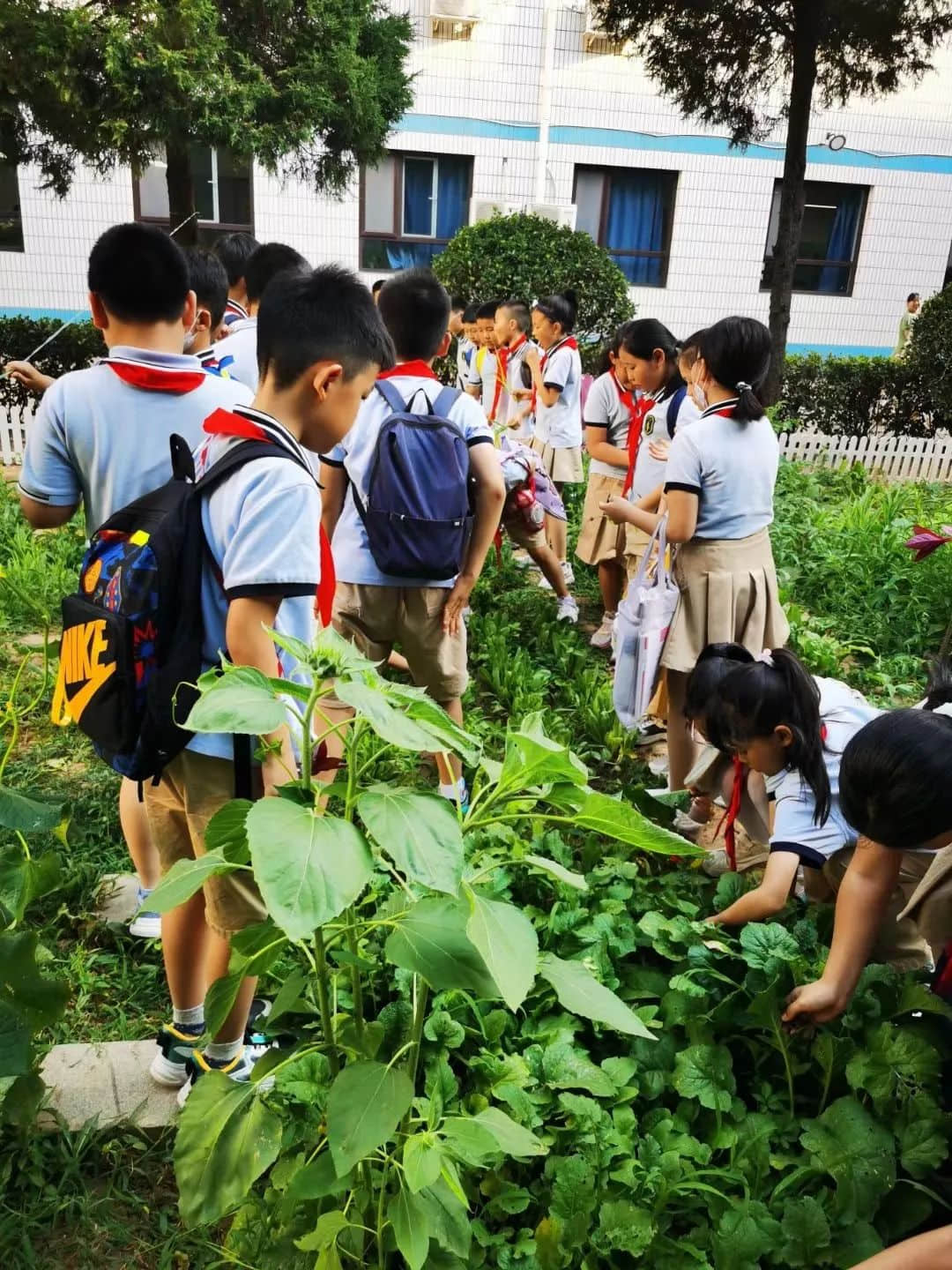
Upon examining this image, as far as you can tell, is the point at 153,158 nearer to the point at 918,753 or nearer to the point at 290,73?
the point at 290,73

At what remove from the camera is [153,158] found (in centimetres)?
684

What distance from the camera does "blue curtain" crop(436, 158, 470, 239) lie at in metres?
12.7

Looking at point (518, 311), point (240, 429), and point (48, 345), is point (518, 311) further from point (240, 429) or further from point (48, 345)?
point (48, 345)

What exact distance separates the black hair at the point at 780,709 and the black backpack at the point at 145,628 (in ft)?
3.85

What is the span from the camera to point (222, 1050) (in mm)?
1951

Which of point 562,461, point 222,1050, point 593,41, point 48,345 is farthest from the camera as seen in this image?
point 593,41

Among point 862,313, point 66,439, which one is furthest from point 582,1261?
point 862,313

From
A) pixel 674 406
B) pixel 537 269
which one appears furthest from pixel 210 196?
pixel 674 406

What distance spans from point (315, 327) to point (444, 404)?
1073mm

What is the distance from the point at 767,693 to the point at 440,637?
1.05 metres

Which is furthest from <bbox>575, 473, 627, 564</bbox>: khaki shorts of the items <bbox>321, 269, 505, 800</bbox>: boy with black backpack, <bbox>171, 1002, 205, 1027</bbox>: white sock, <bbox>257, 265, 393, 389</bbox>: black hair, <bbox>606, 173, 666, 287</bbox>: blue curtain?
<bbox>606, 173, 666, 287</bbox>: blue curtain

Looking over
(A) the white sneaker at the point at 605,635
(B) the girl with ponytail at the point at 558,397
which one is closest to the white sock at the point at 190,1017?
(A) the white sneaker at the point at 605,635

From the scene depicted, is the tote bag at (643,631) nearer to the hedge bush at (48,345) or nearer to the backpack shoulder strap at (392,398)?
the backpack shoulder strap at (392,398)

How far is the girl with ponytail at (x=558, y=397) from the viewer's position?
5.36 m
